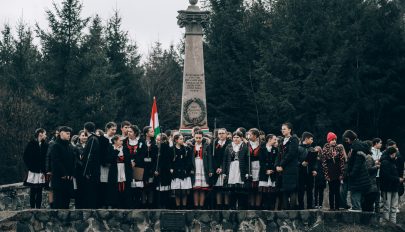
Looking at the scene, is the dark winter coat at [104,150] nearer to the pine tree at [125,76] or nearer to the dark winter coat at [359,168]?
the dark winter coat at [359,168]

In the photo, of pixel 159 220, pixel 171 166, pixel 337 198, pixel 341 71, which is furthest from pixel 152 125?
pixel 341 71

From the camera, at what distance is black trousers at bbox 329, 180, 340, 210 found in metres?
17.0

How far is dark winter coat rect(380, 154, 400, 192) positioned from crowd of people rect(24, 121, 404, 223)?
0.53 metres

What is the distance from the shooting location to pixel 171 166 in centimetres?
1680

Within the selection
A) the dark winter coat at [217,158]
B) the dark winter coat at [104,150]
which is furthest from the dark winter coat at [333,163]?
the dark winter coat at [104,150]

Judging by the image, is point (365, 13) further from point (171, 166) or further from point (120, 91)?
point (171, 166)

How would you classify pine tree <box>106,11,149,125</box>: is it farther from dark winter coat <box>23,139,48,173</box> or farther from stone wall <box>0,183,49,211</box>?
dark winter coat <box>23,139,48,173</box>

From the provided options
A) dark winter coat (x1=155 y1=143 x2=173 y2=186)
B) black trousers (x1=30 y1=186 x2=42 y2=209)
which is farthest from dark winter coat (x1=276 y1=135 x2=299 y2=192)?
black trousers (x1=30 y1=186 x2=42 y2=209)

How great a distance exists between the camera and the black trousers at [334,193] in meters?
17.0

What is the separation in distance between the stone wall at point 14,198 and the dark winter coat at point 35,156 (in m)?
2.94

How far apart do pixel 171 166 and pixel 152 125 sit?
5.55 feet

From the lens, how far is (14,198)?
68.1ft

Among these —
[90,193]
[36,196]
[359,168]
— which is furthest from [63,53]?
[359,168]

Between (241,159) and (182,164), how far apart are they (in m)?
1.29
